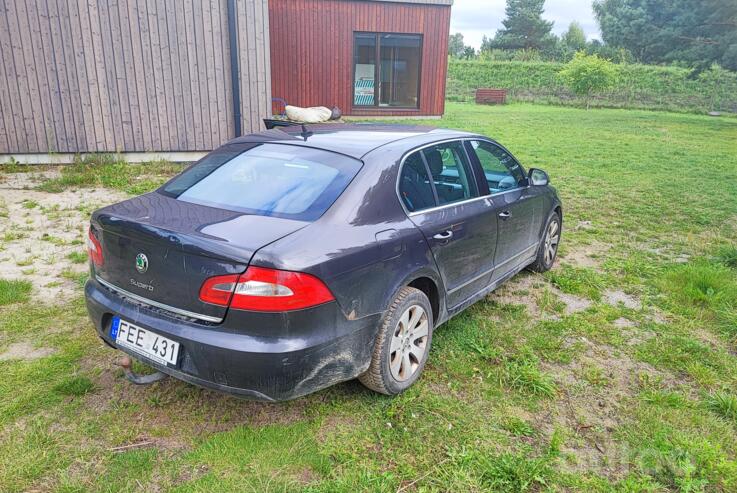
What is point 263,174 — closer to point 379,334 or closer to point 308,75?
point 379,334

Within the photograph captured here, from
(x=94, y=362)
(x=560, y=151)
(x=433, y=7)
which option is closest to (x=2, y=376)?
(x=94, y=362)

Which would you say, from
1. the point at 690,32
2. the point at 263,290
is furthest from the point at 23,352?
the point at 690,32

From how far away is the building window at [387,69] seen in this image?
50.5 ft

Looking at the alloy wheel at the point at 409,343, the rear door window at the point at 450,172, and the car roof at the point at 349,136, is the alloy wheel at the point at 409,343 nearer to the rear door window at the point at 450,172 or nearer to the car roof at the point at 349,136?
the rear door window at the point at 450,172

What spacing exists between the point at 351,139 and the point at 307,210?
0.80 m

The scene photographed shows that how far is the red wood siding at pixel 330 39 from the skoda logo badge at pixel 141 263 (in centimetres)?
1263

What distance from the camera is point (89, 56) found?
27.1 ft

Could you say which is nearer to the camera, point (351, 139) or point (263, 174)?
point (263, 174)

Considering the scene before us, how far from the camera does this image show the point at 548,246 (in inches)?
196

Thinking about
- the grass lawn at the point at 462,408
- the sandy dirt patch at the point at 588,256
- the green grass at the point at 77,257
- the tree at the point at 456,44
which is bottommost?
the sandy dirt patch at the point at 588,256

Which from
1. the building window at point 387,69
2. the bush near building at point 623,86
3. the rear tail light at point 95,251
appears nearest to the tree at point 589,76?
the bush near building at point 623,86

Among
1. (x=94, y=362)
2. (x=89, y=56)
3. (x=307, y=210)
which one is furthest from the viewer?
(x=89, y=56)

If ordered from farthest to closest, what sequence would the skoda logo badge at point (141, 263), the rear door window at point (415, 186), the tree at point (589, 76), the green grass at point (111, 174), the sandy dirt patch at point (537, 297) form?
the tree at point (589, 76), the green grass at point (111, 174), the sandy dirt patch at point (537, 297), the rear door window at point (415, 186), the skoda logo badge at point (141, 263)

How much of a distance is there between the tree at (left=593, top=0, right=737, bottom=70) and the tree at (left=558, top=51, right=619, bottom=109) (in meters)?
1.87
